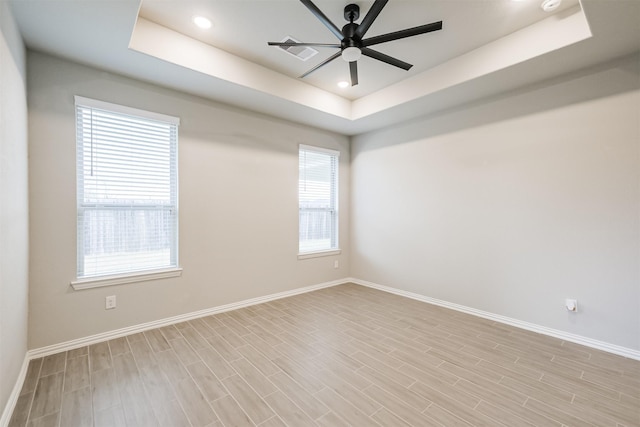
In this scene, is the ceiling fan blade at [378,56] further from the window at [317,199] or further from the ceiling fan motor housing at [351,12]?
the window at [317,199]

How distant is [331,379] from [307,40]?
3.11 metres

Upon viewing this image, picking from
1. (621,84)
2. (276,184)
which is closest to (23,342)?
(276,184)

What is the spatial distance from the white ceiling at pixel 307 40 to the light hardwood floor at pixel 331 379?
8.90ft

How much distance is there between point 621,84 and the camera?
2598 mm

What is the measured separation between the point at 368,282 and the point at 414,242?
3.84ft

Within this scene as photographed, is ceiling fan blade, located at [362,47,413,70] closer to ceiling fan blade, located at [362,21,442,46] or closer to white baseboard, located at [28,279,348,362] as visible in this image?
ceiling fan blade, located at [362,21,442,46]

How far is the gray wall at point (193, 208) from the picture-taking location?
2.53 metres

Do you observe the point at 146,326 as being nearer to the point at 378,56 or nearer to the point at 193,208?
the point at 193,208

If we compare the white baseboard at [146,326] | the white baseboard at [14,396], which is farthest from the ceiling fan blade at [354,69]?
the white baseboard at [14,396]

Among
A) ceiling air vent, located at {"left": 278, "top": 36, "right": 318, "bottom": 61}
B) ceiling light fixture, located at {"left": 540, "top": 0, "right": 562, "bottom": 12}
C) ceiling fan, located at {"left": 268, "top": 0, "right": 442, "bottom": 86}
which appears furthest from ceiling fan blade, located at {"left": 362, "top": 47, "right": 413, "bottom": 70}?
ceiling light fixture, located at {"left": 540, "top": 0, "right": 562, "bottom": 12}

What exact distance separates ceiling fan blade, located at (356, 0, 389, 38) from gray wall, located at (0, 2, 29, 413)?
227cm

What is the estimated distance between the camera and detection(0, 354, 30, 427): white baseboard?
1.68 metres

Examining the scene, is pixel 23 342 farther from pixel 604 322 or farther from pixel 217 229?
pixel 604 322

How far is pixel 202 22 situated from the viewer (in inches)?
101
